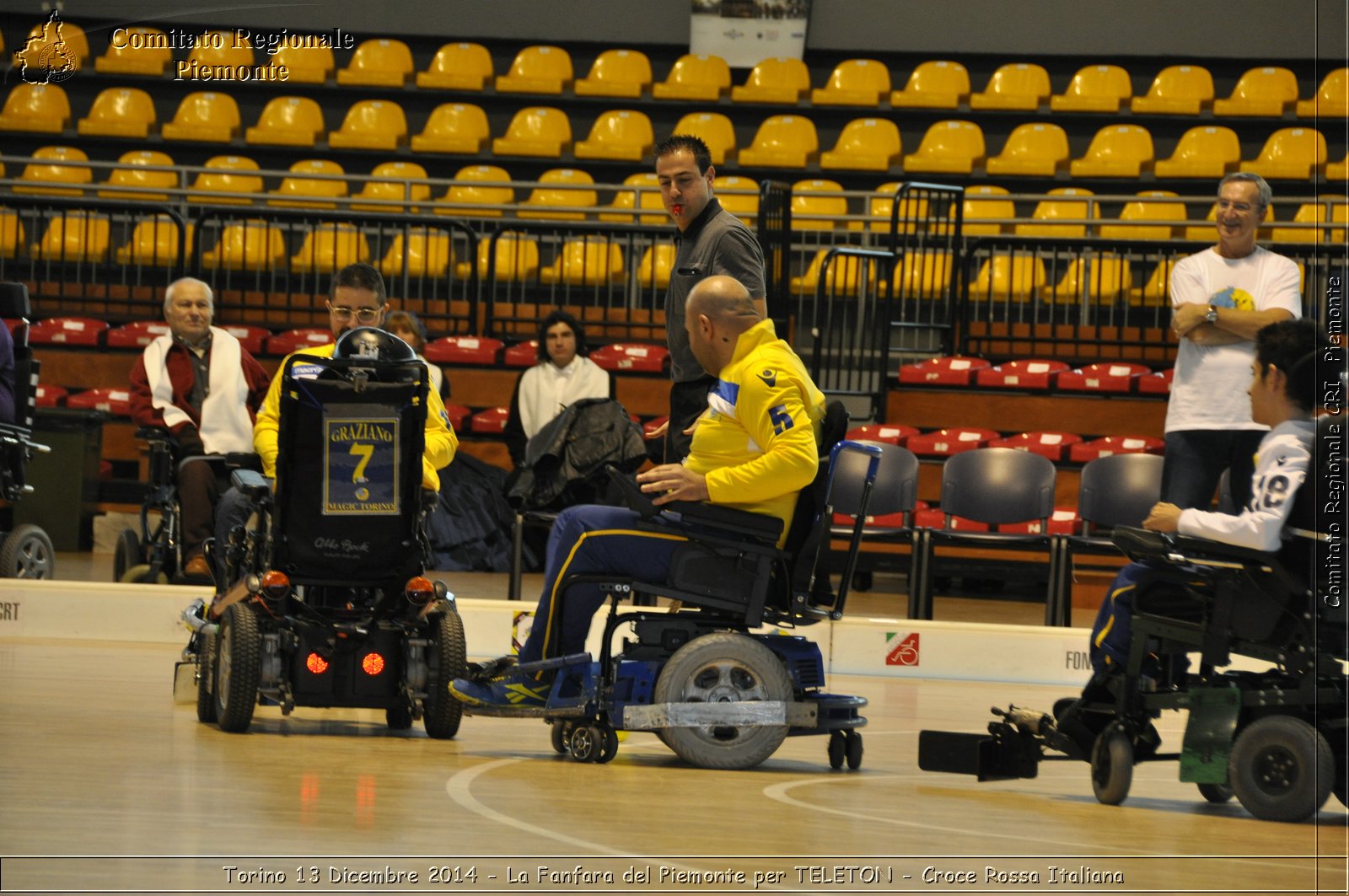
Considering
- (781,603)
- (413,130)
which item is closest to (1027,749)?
(781,603)

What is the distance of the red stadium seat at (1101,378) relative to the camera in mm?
9062

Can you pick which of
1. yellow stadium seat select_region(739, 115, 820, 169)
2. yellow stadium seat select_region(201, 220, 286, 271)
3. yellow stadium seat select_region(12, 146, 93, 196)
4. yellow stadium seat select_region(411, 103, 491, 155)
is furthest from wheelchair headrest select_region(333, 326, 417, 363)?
yellow stadium seat select_region(739, 115, 820, 169)

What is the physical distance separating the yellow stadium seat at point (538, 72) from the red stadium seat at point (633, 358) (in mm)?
4492

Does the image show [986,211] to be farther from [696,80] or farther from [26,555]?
Result: [26,555]

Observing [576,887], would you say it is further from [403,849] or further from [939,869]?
[939,869]

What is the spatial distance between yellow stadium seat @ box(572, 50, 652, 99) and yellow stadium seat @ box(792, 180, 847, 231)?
1.67 meters

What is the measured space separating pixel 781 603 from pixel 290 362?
147 cm

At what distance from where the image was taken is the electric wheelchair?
351 cm

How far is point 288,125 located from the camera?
12.5m

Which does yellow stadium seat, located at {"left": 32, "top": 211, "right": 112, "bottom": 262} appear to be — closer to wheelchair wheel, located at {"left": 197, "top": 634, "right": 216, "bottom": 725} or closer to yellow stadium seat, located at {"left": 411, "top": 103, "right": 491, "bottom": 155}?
yellow stadium seat, located at {"left": 411, "top": 103, "right": 491, "bottom": 155}

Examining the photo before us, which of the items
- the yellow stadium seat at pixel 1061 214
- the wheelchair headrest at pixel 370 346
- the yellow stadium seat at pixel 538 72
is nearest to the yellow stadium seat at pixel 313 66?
the yellow stadium seat at pixel 538 72

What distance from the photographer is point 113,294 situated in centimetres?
1079

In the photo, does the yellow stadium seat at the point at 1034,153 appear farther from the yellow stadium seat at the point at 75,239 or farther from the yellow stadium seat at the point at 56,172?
the yellow stadium seat at the point at 56,172

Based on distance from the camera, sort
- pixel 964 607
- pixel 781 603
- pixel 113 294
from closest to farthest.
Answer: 1. pixel 781 603
2. pixel 964 607
3. pixel 113 294
